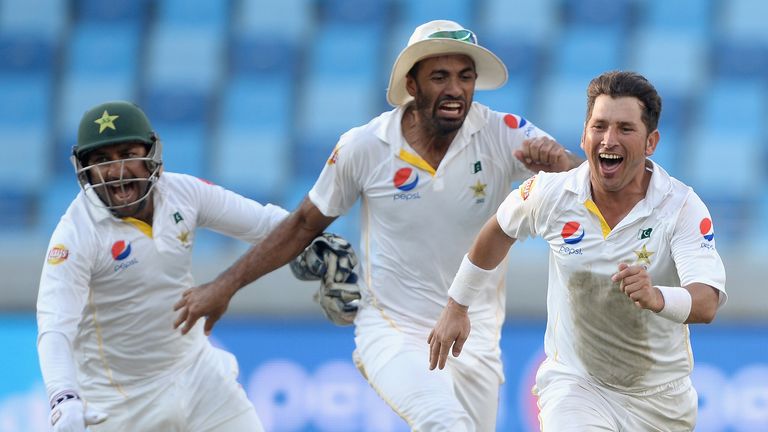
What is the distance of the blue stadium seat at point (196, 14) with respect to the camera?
37.7 ft

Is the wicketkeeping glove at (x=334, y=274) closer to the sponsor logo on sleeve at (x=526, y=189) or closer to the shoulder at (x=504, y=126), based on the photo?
the shoulder at (x=504, y=126)

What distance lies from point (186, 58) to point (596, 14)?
11.2ft

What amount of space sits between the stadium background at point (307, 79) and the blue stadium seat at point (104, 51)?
1cm

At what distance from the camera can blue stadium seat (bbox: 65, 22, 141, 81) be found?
443 inches

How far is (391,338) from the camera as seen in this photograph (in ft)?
18.5

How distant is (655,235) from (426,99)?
139 centimetres

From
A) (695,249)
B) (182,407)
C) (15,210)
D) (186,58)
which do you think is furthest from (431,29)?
(186,58)

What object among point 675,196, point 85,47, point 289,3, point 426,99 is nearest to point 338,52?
point 289,3

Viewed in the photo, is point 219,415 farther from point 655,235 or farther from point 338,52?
point 338,52

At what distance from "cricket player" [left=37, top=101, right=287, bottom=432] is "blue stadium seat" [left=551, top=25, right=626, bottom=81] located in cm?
596

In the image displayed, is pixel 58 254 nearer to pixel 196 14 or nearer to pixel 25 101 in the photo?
pixel 25 101

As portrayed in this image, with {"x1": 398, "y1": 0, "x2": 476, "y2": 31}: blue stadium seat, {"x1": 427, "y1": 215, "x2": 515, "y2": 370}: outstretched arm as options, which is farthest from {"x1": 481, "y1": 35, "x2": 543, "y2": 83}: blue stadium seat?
{"x1": 427, "y1": 215, "x2": 515, "y2": 370}: outstretched arm

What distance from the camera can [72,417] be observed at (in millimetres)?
4949

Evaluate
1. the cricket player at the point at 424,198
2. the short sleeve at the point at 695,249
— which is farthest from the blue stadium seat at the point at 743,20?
the short sleeve at the point at 695,249
